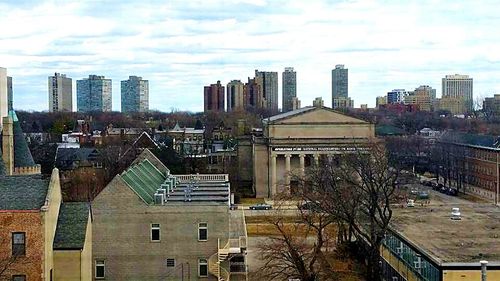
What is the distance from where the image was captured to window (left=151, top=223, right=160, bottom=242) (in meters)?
44.1

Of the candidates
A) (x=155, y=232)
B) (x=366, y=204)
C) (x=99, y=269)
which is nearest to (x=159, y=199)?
(x=155, y=232)

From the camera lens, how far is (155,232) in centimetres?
4416

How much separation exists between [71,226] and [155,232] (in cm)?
764

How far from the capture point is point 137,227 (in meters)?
44.0

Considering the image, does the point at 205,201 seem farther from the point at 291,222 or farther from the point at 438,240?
the point at 291,222

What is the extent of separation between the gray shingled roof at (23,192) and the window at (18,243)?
3.92 feet

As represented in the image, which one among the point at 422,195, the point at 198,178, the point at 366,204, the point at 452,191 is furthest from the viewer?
the point at 452,191

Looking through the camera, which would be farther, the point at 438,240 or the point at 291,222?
the point at 291,222

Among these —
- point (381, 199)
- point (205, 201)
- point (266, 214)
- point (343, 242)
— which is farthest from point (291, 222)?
point (205, 201)

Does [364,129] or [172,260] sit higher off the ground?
[364,129]

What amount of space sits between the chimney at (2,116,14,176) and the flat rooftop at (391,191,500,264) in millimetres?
23607

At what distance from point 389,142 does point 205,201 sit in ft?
285

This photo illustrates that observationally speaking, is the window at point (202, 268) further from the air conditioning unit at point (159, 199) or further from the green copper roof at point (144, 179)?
the green copper roof at point (144, 179)

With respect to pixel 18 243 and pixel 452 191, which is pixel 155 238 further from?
pixel 452 191
